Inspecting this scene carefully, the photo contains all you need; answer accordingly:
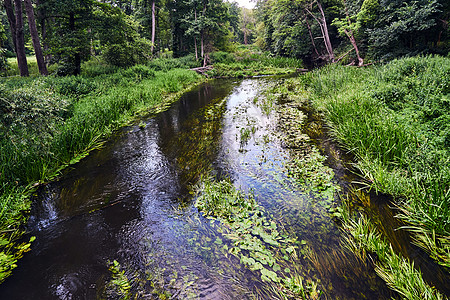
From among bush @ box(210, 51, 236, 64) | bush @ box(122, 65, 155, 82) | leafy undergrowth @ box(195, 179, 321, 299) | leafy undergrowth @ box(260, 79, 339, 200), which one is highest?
bush @ box(210, 51, 236, 64)

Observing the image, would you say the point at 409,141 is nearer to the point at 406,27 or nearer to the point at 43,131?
the point at 43,131

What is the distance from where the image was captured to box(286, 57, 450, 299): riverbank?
2.52 meters

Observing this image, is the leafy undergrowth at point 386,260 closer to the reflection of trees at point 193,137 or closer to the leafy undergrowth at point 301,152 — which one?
the leafy undergrowth at point 301,152

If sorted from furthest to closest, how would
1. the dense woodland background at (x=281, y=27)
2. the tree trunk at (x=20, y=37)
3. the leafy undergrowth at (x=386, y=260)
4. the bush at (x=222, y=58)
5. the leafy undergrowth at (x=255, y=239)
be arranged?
the bush at (x=222, y=58), the tree trunk at (x=20, y=37), the dense woodland background at (x=281, y=27), the leafy undergrowth at (x=255, y=239), the leafy undergrowth at (x=386, y=260)

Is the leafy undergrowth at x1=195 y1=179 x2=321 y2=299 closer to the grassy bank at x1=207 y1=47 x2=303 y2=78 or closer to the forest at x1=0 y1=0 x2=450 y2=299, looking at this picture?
the forest at x1=0 y1=0 x2=450 y2=299

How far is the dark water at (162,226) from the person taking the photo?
2.46 m

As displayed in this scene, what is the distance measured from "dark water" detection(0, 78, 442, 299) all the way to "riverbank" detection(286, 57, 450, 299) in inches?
14.6

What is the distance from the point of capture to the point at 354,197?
12.2 feet

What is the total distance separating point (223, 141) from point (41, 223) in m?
4.62

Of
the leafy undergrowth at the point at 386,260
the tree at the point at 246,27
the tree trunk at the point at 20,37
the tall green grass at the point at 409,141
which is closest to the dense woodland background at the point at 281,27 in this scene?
the tree trunk at the point at 20,37

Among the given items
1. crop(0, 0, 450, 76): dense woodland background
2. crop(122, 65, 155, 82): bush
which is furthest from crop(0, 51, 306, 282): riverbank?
crop(122, 65, 155, 82): bush

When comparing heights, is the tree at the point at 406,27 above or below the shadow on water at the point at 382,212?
above

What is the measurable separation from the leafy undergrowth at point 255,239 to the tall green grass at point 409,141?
171cm

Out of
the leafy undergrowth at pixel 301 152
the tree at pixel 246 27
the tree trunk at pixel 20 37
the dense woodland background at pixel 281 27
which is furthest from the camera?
the tree at pixel 246 27
